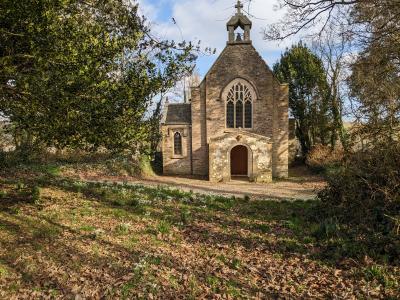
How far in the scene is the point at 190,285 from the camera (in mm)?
Answer: 6484

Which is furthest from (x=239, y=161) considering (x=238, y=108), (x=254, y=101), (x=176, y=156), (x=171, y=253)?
(x=171, y=253)

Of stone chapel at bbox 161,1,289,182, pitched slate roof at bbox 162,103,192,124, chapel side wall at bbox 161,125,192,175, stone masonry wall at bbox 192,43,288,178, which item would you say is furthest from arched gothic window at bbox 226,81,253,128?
chapel side wall at bbox 161,125,192,175

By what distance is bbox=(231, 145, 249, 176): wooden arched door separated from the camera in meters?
27.1

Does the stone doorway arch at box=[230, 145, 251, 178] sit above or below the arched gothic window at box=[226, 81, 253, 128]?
below

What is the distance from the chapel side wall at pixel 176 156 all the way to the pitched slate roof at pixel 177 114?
54cm

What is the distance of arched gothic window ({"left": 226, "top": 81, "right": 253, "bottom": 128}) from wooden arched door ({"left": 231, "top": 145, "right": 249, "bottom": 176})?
205 centimetres

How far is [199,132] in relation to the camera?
27.5 m

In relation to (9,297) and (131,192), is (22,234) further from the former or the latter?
(131,192)

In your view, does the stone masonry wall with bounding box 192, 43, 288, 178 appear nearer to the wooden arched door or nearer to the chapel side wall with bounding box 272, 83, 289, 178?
the chapel side wall with bounding box 272, 83, 289, 178

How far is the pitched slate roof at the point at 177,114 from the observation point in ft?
92.1

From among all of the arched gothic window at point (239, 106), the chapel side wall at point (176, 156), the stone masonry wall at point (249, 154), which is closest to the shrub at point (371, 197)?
the stone masonry wall at point (249, 154)

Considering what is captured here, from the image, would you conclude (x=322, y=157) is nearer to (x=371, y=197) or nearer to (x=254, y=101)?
(x=254, y=101)

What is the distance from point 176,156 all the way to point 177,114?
368cm

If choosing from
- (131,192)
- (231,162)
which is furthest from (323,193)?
(231,162)
